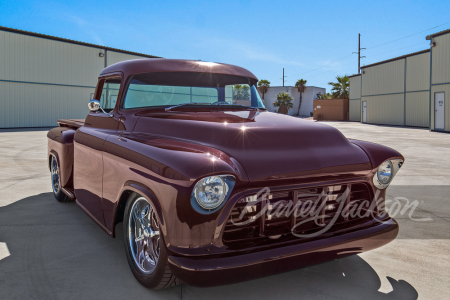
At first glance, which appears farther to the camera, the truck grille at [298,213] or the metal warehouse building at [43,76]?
the metal warehouse building at [43,76]

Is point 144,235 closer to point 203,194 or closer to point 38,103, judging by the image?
point 203,194

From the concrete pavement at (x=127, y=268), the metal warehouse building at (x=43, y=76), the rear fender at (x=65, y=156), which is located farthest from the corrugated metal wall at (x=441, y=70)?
the metal warehouse building at (x=43, y=76)

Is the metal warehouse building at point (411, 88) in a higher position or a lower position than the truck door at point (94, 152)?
higher

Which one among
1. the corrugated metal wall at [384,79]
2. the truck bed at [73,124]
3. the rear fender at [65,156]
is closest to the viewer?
Answer: the rear fender at [65,156]

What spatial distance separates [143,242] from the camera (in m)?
2.79

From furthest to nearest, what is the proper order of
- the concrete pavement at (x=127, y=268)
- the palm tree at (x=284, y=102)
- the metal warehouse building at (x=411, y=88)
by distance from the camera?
the palm tree at (x=284, y=102) → the metal warehouse building at (x=411, y=88) → the concrete pavement at (x=127, y=268)

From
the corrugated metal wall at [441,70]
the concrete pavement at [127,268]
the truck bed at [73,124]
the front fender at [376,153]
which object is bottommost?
the concrete pavement at [127,268]

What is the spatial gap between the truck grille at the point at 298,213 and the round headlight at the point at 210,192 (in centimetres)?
15

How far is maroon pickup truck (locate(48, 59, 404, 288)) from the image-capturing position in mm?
2170

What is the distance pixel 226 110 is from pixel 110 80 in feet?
4.55

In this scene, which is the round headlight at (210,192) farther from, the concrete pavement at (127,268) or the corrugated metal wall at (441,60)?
the corrugated metal wall at (441,60)

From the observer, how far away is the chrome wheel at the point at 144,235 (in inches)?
104

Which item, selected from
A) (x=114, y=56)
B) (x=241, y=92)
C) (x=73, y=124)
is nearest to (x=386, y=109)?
(x=114, y=56)

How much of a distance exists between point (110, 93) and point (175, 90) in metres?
0.89
